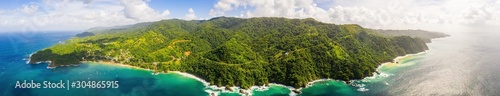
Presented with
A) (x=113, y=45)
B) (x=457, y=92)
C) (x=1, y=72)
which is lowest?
(x=457, y=92)

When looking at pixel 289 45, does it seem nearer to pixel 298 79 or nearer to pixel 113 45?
pixel 298 79

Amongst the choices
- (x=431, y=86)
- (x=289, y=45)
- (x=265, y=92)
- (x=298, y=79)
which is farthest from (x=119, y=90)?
(x=431, y=86)

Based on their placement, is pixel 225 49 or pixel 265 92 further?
pixel 225 49

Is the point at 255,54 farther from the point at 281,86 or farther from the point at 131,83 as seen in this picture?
the point at 131,83

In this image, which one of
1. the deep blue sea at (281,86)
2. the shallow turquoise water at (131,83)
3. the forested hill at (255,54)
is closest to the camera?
the shallow turquoise water at (131,83)

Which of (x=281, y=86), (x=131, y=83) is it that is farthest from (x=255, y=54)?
(x=131, y=83)

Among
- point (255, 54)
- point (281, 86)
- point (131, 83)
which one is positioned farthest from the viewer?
point (255, 54)

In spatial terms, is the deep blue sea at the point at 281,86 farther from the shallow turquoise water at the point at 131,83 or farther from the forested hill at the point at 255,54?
the forested hill at the point at 255,54

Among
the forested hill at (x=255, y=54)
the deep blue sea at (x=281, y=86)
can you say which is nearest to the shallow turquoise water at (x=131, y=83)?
the deep blue sea at (x=281, y=86)

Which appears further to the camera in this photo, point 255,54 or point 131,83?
point 255,54
